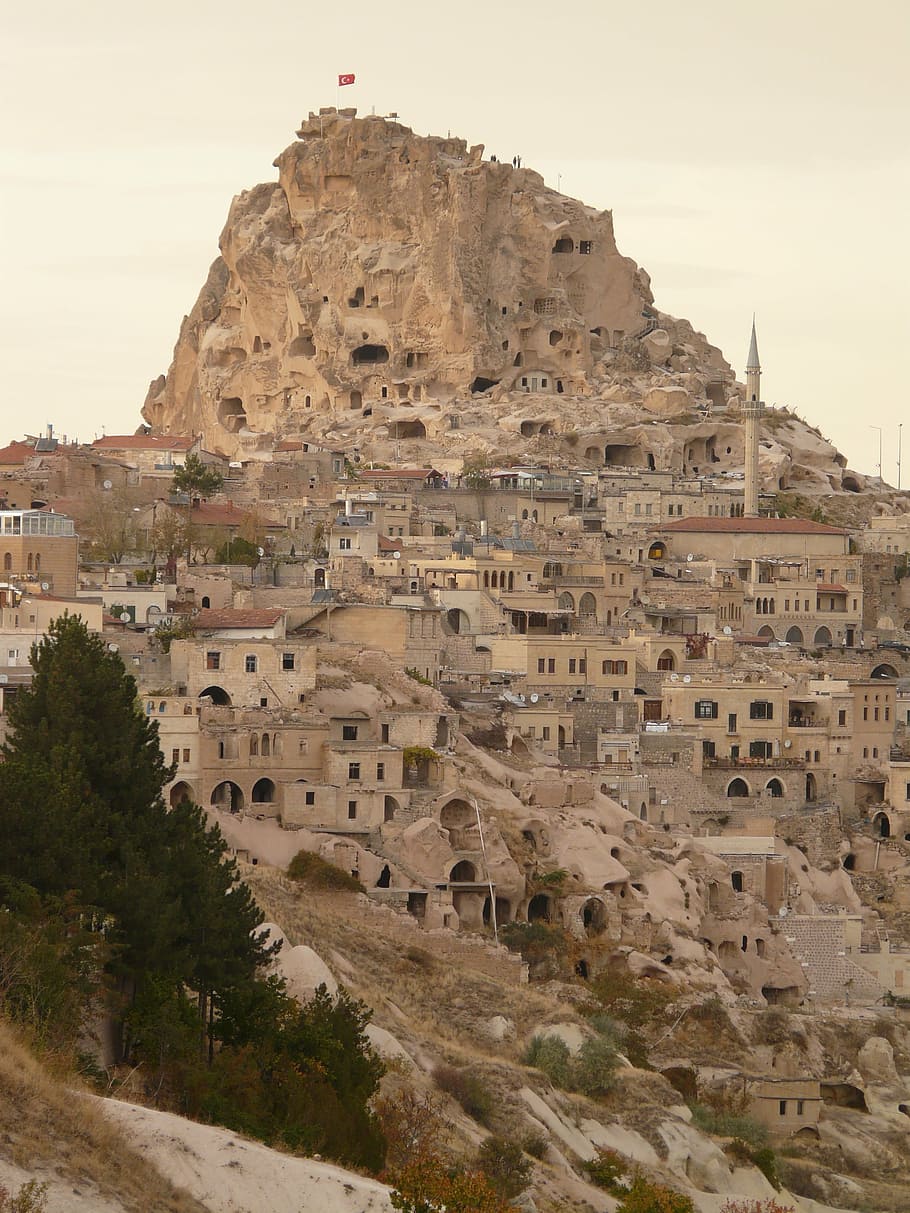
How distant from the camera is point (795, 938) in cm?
5916

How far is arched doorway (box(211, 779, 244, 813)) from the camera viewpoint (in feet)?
177

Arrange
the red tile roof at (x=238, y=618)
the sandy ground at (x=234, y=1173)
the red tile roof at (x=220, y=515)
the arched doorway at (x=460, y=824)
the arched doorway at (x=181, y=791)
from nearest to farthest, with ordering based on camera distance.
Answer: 1. the sandy ground at (x=234, y=1173)
2. the arched doorway at (x=181, y=791)
3. the arched doorway at (x=460, y=824)
4. the red tile roof at (x=238, y=618)
5. the red tile roof at (x=220, y=515)

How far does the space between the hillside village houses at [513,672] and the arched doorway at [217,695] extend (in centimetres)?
5

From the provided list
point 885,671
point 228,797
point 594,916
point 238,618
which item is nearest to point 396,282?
point 885,671

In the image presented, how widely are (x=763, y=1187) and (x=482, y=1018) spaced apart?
5783 millimetres

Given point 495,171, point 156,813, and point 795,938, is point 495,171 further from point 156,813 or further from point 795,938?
point 156,813

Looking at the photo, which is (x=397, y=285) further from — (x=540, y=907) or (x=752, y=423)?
(x=540, y=907)

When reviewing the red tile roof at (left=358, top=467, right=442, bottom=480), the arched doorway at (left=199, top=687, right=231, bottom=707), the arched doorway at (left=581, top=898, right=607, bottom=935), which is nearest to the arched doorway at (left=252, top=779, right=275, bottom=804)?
the arched doorway at (left=199, top=687, right=231, bottom=707)

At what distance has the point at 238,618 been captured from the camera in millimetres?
63719

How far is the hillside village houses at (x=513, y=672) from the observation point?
54.6 m

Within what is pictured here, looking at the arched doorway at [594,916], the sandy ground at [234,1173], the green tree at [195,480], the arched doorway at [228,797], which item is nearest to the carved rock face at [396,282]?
the green tree at [195,480]

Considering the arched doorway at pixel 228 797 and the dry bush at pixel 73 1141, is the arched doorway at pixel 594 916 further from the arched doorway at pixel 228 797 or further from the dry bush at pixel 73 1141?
the dry bush at pixel 73 1141

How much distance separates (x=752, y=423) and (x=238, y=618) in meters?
40.7

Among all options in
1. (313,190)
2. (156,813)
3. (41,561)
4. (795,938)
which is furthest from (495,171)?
(156,813)
